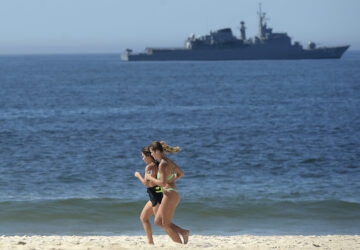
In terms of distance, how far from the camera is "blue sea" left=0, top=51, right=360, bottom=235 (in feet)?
41.9

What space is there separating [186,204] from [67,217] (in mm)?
2639

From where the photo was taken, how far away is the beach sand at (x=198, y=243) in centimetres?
822

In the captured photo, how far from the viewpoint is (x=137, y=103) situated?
44.7 metres

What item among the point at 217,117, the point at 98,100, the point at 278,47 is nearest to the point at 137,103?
the point at 98,100

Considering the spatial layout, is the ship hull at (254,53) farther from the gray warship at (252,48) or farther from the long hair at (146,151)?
the long hair at (146,151)

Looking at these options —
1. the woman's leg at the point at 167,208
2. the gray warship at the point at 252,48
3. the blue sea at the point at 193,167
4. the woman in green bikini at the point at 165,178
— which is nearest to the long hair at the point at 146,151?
the woman in green bikini at the point at 165,178

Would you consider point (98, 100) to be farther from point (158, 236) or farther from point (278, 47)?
point (278, 47)

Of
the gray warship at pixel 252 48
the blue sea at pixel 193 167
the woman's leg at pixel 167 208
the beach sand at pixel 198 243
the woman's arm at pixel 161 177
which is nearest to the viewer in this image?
the woman's arm at pixel 161 177

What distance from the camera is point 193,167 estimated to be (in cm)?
1914

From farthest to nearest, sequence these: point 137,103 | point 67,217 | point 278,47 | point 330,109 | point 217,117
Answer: point 278,47 → point 137,103 → point 330,109 → point 217,117 → point 67,217

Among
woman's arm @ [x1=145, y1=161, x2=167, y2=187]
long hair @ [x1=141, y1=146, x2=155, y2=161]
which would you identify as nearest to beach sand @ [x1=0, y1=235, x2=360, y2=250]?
woman's arm @ [x1=145, y1=161, x2=167, y2=187]

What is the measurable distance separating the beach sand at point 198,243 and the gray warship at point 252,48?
132347 millimetres

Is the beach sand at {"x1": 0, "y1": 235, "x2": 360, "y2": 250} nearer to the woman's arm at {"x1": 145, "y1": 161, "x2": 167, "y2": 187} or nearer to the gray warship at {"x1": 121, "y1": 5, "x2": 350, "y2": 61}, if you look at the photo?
the woman's arm at {"x1": 145, "y1": 161, "x2": 167, "y2": 187}

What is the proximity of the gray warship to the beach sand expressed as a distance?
132347 mm
